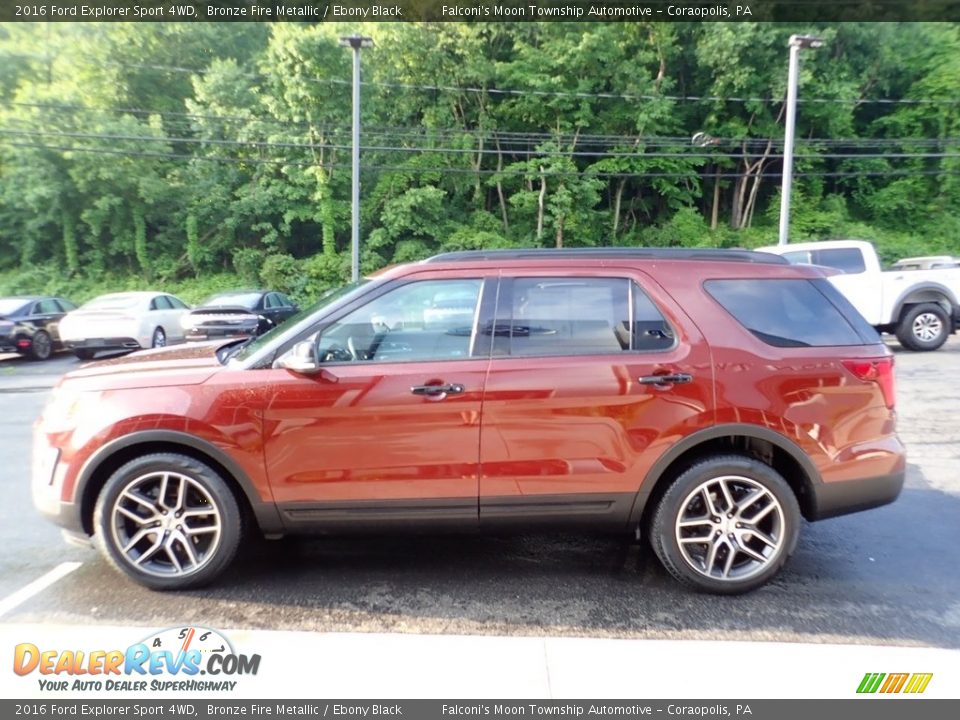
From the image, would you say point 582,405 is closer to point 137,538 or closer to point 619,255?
point 619,255

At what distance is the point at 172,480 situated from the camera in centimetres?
352

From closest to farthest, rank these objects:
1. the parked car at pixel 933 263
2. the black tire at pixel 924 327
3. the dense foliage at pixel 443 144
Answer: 1. the black tire at pixel 924 327
2. the parked car at pixel 933 263
3. the dense foliage at pixel 443 144

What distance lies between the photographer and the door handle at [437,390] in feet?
11.3

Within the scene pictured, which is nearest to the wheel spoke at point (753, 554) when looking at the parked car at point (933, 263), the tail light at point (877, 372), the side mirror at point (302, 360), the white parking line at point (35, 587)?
the tail light at point (877, 372)

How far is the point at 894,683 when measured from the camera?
2.80m

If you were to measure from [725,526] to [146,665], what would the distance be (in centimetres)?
292

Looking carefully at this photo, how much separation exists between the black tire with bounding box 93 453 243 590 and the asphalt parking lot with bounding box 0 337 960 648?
0.16m

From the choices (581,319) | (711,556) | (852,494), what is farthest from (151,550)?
(852,494)

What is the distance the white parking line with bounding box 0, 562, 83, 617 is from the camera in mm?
3441

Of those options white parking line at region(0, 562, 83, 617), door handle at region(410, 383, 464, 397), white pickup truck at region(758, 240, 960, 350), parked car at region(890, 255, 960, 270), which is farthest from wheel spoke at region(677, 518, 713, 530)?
parked car at region(890, 255, 960, 270)

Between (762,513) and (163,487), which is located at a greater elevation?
(163,487)

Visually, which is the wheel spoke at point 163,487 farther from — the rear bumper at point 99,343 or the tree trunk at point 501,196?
the tree trunk at point 501,196

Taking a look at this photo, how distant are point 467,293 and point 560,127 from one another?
26.1m

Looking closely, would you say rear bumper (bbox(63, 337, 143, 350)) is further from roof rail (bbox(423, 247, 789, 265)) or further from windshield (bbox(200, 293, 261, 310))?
roof rail (bbox(423, 247, 789, 265))
